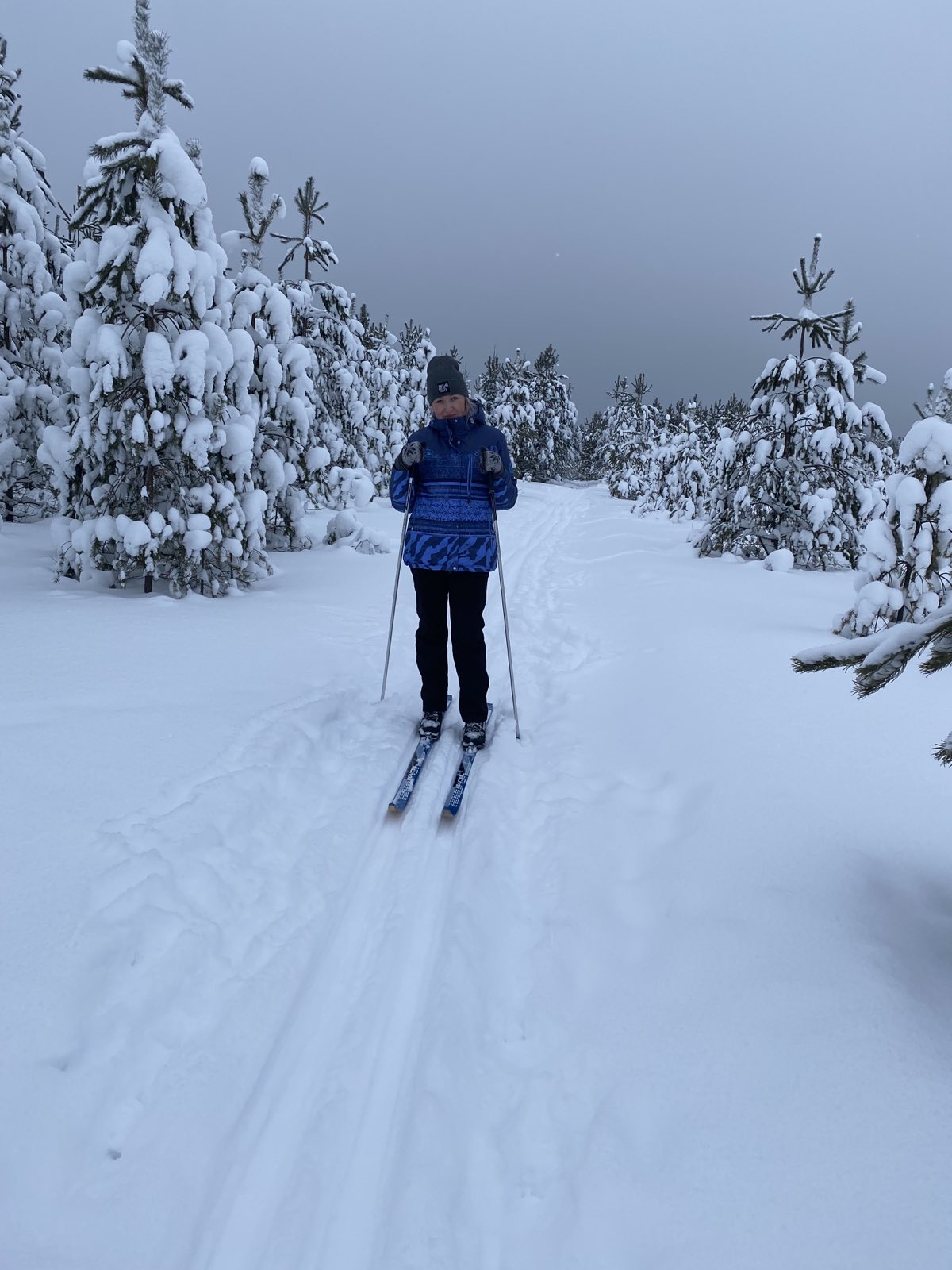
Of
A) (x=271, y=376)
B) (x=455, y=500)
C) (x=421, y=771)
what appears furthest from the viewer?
(x=271, y=376)

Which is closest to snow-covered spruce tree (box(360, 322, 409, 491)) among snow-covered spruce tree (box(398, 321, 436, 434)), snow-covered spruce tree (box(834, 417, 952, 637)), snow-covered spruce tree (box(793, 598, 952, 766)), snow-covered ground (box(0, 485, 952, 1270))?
snow-covered spruce tree (box(398, 321, 436, 434))

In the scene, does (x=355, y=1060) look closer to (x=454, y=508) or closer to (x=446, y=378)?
(x=454, y=508)

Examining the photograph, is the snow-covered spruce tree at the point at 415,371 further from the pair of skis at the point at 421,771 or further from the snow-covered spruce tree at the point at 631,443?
the pair of skis at the point at 421,771

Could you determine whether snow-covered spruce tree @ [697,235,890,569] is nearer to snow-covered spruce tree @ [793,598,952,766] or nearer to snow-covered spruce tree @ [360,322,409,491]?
snow-covered spruce tree @ [793,598,952,766]

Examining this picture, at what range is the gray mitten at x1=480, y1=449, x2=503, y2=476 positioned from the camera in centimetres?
392

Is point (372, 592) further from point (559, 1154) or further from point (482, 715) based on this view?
point (559, 1154)

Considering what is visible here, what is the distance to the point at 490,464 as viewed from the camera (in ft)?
12.8

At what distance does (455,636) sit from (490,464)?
1.15 meters

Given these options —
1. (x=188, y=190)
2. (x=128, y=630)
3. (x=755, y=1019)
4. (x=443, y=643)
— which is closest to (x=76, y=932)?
(x=755, y=1019)

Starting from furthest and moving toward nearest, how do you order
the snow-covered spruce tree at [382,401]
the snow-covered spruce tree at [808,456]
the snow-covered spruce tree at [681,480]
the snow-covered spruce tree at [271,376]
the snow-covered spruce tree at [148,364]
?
the snow-covered spruce tree at [681,480]
the snow-covered spruce tree at [382,401]
the snow-covered spruce tree at [808,456]
the snow-covered spruce tree at [271,376]
the snow-covered spruce tree at [148,364]

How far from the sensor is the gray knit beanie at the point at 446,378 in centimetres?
379

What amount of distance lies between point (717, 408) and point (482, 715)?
42554 millimetres

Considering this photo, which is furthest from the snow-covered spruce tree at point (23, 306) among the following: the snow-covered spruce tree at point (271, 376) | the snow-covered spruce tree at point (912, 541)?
the snow-covered spruce tree at point (912, 541)

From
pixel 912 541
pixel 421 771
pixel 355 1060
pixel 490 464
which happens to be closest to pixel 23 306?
pixel 490 464
